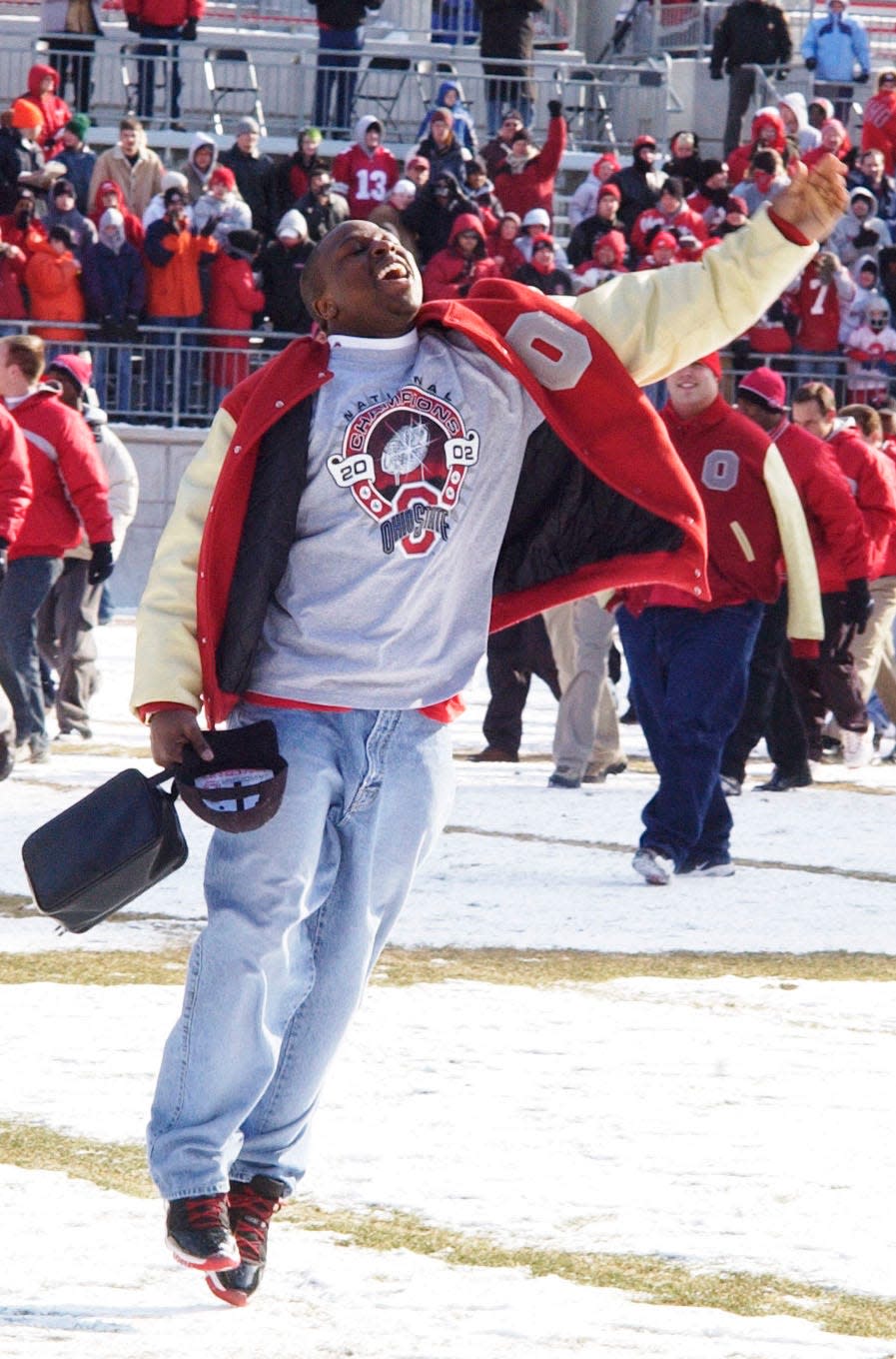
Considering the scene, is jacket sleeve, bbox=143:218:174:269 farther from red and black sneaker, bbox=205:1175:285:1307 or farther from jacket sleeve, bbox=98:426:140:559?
red and black sneaker, bbox=205:1175:285:1307

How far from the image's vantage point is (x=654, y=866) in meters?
8.22

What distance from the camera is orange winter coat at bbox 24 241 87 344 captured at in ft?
60.5

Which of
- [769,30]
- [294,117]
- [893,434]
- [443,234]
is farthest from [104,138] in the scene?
[893,434]

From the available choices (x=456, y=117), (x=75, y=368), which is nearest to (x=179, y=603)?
(x=75, y=368)

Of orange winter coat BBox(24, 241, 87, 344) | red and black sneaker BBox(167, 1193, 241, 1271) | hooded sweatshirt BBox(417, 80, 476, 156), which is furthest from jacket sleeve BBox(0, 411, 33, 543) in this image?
hooded sweatshirt BBox(417, 80, 476, 156)

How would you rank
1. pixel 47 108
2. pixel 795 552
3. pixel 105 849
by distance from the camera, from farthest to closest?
pixel 47 108 < pixel 795 552 < pixel 105 849

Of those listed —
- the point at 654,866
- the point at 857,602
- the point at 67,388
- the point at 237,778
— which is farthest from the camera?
Result: the point at 67,388

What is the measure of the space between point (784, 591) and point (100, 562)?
3.24 m

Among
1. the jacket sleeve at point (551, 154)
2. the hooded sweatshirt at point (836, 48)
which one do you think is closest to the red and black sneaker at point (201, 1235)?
the jacket sleeve at point (551, 154)

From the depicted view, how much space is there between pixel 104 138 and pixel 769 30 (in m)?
7.00

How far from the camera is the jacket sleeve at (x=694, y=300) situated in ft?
13.0

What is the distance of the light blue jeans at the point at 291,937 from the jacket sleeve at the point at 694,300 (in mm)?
755

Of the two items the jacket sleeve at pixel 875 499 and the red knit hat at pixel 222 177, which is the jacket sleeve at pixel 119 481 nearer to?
the jacket sleeve at pixel 875 499

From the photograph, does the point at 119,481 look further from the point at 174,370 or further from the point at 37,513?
the point at 174,370
